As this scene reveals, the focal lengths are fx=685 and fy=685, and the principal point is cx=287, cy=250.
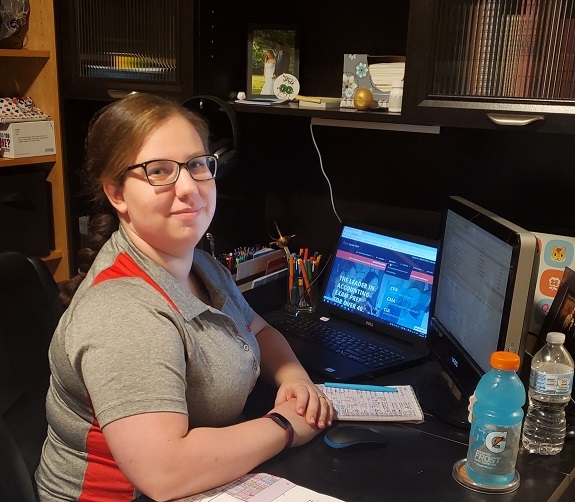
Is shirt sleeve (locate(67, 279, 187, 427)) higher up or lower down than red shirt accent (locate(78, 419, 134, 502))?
higher up

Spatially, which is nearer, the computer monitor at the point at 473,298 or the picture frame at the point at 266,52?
the computer monitor at the point at 473,298

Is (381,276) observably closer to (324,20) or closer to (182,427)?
(324,20)

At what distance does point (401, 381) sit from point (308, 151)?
895 millimetres

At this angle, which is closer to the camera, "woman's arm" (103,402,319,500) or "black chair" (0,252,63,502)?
"woman's arm" (103,402,319,500)

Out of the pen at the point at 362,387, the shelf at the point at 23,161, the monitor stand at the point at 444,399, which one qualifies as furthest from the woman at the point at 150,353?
the shelf at the point at 23,161

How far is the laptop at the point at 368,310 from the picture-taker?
1.78 m

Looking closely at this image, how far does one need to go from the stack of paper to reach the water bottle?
0.84m

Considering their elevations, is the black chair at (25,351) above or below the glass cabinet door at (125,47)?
below

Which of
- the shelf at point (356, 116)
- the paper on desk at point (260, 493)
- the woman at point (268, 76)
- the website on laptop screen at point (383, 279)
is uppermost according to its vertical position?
the woman at point (268, 76)

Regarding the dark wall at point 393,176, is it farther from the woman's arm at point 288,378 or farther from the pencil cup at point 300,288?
the woman's arm at point 288,378

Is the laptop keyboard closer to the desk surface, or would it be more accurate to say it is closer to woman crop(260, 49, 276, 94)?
the desk surface

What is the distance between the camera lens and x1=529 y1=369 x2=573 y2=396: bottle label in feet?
4.25

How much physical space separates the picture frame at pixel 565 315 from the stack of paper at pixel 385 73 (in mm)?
643

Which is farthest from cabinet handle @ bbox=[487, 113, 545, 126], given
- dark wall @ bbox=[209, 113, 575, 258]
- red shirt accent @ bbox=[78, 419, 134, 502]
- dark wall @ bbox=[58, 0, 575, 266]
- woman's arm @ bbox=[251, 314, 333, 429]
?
red shirt accent @ bbox=[78, 419, 134, 502]
